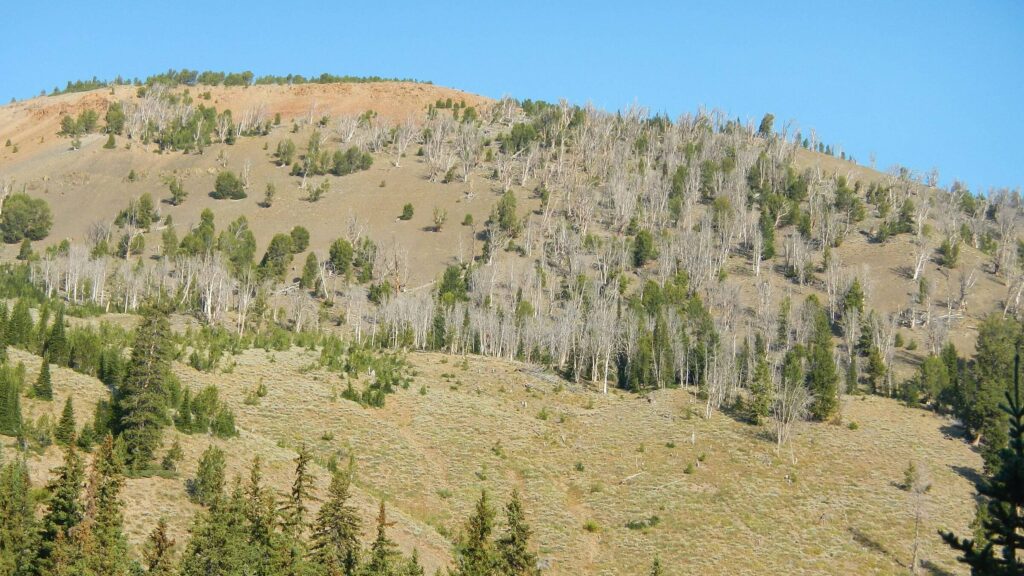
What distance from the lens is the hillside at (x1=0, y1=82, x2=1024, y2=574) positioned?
60125 mm

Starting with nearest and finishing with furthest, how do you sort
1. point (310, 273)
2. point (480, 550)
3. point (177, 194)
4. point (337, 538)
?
point (337, 538) → point (480, 550) → point (310, 273) → point (177, 194)

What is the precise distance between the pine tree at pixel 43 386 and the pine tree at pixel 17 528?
1638cm

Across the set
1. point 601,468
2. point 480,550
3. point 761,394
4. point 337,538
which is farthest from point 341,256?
point 480,550

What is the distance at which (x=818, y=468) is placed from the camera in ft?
234

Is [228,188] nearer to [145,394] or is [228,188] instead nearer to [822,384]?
[822,384]

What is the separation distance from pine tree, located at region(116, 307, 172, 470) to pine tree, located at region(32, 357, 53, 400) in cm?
437

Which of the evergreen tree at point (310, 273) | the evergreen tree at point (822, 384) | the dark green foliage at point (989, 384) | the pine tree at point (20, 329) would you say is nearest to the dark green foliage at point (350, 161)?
the evergreen tree at point (310, 273)

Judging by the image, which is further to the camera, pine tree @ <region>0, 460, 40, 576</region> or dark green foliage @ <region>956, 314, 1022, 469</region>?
dark green foliage @ <region>956, 314, 1022, 469</region>

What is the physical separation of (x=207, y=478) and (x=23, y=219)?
Result: 11083cm

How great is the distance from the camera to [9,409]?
46062mm

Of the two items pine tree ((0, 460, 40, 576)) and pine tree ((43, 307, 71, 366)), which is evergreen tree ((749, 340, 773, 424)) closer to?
pine tree ((43, 307, 71, 366))

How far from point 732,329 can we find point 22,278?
83908 millimetres

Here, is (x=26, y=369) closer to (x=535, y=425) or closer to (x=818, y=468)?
(x=535, y=425)

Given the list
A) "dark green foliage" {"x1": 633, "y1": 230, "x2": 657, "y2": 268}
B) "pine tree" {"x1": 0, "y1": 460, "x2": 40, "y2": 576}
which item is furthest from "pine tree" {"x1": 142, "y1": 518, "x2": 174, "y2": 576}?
"dark green foliage" {"x1": 633, "y1": 230, "x2": 657, "y2": 268}
